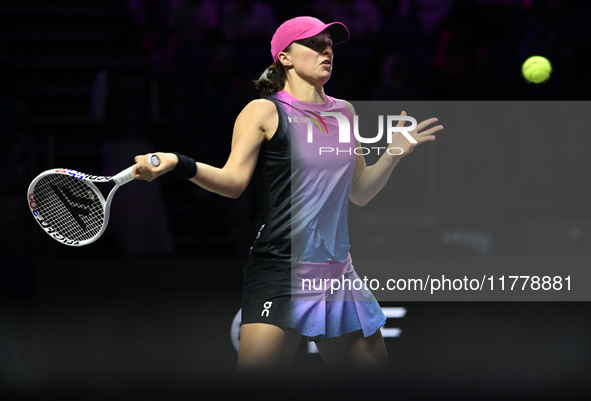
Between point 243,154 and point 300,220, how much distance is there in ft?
0.79

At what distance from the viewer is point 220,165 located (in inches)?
177

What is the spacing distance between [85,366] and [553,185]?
2.42 m

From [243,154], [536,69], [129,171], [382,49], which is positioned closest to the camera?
[129,171]

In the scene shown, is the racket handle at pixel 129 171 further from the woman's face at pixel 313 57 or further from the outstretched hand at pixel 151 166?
the woman's face at pixel 313 57

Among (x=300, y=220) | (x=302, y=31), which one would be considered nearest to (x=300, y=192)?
(x=300, y=220)

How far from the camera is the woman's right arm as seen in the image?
1.92 metres

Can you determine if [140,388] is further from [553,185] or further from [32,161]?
[32,161]

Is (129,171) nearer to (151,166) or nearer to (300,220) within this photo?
(151,166)

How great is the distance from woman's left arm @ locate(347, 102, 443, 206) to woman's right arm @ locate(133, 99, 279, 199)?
0.31 meters

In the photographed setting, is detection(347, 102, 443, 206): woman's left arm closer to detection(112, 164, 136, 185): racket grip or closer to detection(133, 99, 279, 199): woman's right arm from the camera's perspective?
detection(133, 99, 279, 199): woman's right arm

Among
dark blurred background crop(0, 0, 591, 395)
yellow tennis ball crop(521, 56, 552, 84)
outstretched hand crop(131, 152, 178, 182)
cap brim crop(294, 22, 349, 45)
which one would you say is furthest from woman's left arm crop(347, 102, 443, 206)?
yellow tennis ball crop(521, 56, 552, 84)

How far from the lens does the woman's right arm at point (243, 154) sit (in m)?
1.92

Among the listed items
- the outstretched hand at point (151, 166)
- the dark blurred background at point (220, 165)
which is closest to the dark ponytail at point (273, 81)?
the outstretched hand at point (151, 166)

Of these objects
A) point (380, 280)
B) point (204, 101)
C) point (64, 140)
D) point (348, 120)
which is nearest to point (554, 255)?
point (380, 280)
